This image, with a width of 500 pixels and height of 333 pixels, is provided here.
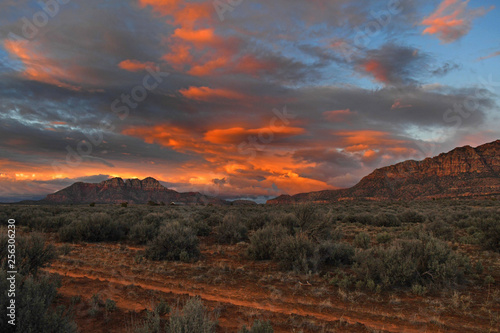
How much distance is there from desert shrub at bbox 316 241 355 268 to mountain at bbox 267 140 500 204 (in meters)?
50.0

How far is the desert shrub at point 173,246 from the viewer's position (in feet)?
41.3

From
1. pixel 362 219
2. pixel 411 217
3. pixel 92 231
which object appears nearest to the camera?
pixel 92 231

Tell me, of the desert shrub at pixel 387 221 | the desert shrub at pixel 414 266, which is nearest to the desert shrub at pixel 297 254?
the desert shrub at pixel 414 266

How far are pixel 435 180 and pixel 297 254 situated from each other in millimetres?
83574

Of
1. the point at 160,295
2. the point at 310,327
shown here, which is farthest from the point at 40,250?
the point at 310,327

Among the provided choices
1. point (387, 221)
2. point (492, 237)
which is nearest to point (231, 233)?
point (492, 237)

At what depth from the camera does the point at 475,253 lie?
1273 cm

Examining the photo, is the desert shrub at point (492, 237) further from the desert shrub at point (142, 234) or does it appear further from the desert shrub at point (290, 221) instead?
the desert shrub at point (142, 234)

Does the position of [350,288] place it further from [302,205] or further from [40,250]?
[40,250]

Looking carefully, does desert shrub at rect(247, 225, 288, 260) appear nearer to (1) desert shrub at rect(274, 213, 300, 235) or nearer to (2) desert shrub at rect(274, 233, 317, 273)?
(2) desert shrub at rect(274, 233, 317, 273)

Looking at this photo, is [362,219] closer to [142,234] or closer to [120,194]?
[142,234]

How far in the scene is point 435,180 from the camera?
77.8 meters

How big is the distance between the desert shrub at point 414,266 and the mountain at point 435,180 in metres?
52.0

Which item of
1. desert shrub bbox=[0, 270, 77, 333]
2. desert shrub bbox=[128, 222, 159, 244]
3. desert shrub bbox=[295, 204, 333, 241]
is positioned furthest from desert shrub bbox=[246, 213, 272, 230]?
desert shrub bbox=[0, 270, 77, 333]
